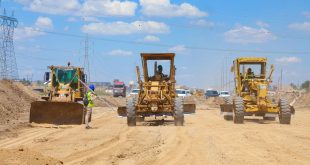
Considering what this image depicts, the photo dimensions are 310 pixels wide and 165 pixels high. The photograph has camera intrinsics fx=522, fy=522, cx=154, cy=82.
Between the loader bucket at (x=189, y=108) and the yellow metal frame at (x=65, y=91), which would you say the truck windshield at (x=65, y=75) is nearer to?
the yellow metal frame at (x=65, y=91)

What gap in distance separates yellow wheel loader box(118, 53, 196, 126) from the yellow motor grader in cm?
274

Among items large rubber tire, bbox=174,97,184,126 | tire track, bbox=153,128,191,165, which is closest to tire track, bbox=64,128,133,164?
tire track, bbox=153,128,191,165

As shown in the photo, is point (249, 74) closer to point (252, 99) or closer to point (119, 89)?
point (252, 99)

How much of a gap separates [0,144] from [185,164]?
5.79 m

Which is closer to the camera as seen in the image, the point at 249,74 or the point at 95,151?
the point at 95,151

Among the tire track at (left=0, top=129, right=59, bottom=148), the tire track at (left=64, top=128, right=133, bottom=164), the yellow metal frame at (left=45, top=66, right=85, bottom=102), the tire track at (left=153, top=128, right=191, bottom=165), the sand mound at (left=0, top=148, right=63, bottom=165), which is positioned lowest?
the tire track at (left=0, top=129, right=59, bottom=148)

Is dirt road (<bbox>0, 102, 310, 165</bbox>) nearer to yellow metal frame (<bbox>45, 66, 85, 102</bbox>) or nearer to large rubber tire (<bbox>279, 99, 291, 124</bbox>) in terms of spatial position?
yellow metal frame (<bbox>45, 66, 85, 102</bbox>)

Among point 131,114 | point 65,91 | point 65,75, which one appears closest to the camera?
point 131,114

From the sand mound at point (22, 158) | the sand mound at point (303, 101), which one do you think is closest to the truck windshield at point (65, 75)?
the sand mound at point (22, 158)

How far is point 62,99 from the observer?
75.1 feet

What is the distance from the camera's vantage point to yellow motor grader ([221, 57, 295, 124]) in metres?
22.5

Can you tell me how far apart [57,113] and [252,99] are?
899 centimetres

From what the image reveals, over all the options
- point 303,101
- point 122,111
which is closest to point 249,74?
point 122,111

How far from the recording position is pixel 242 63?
25031 mm
